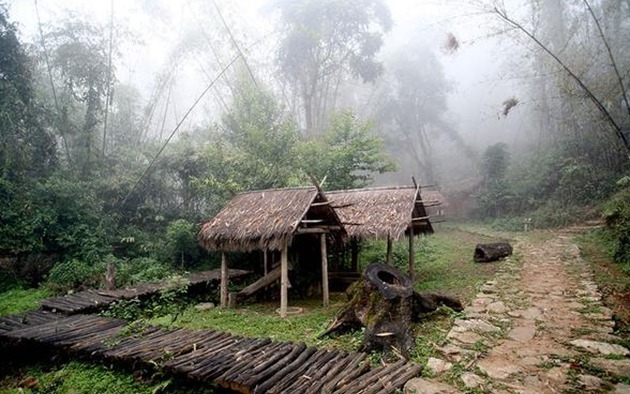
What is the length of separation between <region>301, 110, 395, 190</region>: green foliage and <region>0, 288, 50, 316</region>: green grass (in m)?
8.07

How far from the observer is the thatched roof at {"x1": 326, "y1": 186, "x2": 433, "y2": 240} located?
328 inches

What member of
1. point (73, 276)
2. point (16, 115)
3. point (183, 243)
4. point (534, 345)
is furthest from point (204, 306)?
point (16, 115)

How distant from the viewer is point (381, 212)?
902 cm

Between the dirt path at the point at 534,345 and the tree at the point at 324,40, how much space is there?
1346 cm

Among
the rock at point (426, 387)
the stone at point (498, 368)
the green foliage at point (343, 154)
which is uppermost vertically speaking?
the green foliage at point (343, 154)

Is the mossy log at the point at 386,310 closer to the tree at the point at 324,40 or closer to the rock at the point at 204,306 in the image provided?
the rock at the point at 204,306

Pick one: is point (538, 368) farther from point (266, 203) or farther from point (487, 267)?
point (487, 267)

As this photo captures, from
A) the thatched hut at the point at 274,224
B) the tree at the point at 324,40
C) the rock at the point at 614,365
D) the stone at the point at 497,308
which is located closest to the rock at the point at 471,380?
the rock at the point at 614,365

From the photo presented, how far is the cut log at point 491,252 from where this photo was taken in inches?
425

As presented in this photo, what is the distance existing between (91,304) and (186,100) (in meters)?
28.0

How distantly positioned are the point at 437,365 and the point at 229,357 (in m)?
2.53

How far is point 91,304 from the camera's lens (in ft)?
24.0

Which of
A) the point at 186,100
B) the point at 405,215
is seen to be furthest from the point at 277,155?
the point at 186,100

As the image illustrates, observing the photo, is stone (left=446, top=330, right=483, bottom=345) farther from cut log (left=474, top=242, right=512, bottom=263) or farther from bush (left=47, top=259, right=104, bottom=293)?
bush (left=47, top=259, right=104, bottom=293)
